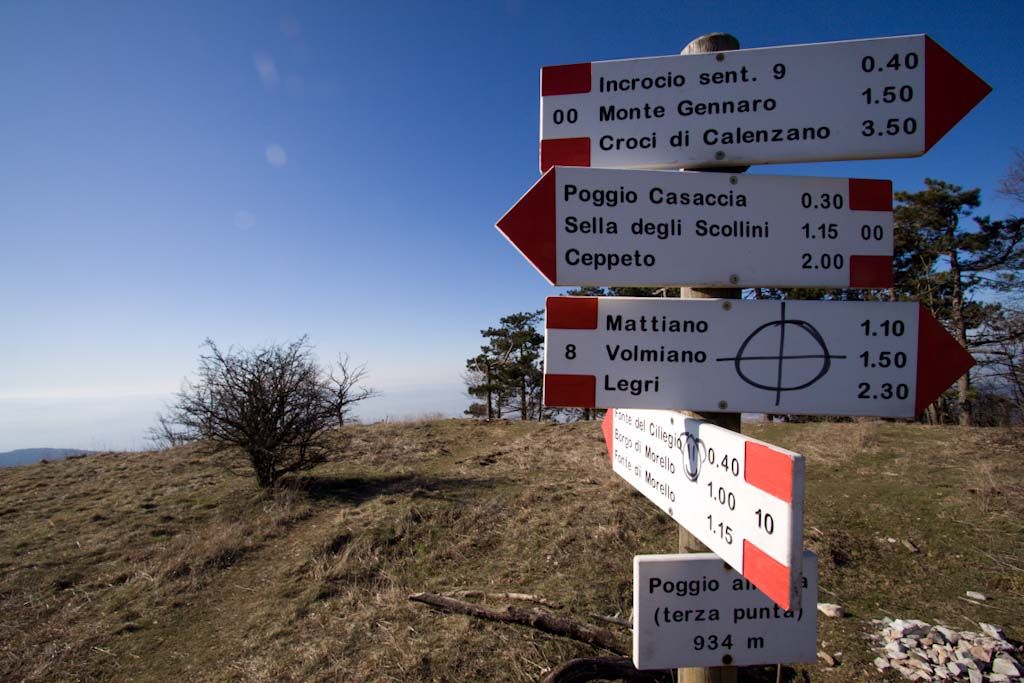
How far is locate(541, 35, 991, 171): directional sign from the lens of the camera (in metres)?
1.43

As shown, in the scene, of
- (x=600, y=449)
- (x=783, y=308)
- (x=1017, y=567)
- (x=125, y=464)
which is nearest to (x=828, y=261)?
(x=783, y=308)

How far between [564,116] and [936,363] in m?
1.39

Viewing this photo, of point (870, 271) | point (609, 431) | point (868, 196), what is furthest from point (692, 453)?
point (868, 196)

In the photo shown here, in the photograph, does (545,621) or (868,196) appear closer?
(868,196)

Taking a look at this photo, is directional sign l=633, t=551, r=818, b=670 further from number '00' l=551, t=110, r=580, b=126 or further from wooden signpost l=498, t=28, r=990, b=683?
number '00' l=551, t=110, r=580, b=126

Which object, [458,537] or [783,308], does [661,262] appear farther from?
[458,537]

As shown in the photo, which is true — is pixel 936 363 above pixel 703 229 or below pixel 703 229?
below

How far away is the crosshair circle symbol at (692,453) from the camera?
4.48ft

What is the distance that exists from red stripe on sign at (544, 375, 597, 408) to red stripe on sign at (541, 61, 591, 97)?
1.02 m

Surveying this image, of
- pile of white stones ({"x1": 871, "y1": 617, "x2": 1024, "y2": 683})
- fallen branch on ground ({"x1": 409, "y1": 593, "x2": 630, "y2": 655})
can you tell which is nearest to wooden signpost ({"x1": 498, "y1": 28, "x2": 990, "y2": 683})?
fallen branch on ground ({"x1": 409, "y1": 593, "x2": 630, "y2": 655})

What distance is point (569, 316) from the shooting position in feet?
4.74

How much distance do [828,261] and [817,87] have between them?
58 centimetres

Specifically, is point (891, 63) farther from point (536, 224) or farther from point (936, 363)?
point (536, 224)

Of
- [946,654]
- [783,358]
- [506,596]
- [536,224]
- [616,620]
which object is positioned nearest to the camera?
[783,358]
